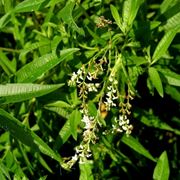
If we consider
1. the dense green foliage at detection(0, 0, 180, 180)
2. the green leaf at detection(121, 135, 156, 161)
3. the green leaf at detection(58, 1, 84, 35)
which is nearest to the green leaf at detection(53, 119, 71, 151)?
the dense green foliage at detection(0, 0, 180, 180)

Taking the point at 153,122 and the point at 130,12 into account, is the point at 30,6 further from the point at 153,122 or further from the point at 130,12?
the point at 153,122

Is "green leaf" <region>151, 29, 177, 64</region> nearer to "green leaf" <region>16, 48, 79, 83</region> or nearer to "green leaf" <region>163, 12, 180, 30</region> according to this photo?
"green leaf" <region>163, 12, 180, 30</region>

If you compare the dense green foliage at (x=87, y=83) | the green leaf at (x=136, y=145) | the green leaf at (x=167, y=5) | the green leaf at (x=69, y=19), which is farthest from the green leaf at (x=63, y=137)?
the green leaf at (x=167, y=5)

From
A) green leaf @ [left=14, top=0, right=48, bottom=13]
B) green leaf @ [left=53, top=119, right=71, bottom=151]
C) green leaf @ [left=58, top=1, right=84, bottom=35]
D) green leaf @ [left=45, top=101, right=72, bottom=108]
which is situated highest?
green leaf @ [left=14, top=0, right=48, bottom=13]

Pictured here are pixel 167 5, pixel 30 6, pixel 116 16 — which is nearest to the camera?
pixel 30 6

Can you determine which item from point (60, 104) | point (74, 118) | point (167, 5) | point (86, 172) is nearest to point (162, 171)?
point (86, 172)

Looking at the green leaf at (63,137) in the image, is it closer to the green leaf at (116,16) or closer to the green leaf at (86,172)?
the green leaf at (86,172)

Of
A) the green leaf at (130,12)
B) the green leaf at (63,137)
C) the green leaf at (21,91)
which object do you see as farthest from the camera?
the green leaf at (63,137)
